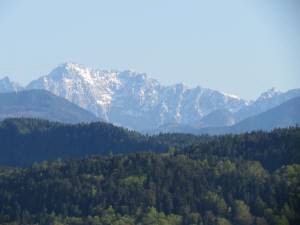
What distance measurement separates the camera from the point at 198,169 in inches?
7869

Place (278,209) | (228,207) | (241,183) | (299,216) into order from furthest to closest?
(241,183) → (228,207) → (278,209) → (299,216)

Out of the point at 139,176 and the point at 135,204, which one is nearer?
the point at 135,204

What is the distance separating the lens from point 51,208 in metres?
185

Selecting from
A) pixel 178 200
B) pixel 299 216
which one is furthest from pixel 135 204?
pixel 299 216

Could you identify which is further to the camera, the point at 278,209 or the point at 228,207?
the point at 228,207

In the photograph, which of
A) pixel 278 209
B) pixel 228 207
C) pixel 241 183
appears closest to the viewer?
pixel 278 209

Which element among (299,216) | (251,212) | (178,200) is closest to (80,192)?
(178,200)

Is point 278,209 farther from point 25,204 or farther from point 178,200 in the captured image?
point 25,204

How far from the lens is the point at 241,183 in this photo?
189875 millimetres

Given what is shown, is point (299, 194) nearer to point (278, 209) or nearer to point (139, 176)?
point (278, 209)

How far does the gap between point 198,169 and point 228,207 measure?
2254 centimetres

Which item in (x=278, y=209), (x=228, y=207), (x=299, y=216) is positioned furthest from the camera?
(x=228, y=207)

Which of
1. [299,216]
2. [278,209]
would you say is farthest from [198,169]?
[299,216]

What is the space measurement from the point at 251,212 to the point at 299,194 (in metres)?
A: 11.9
